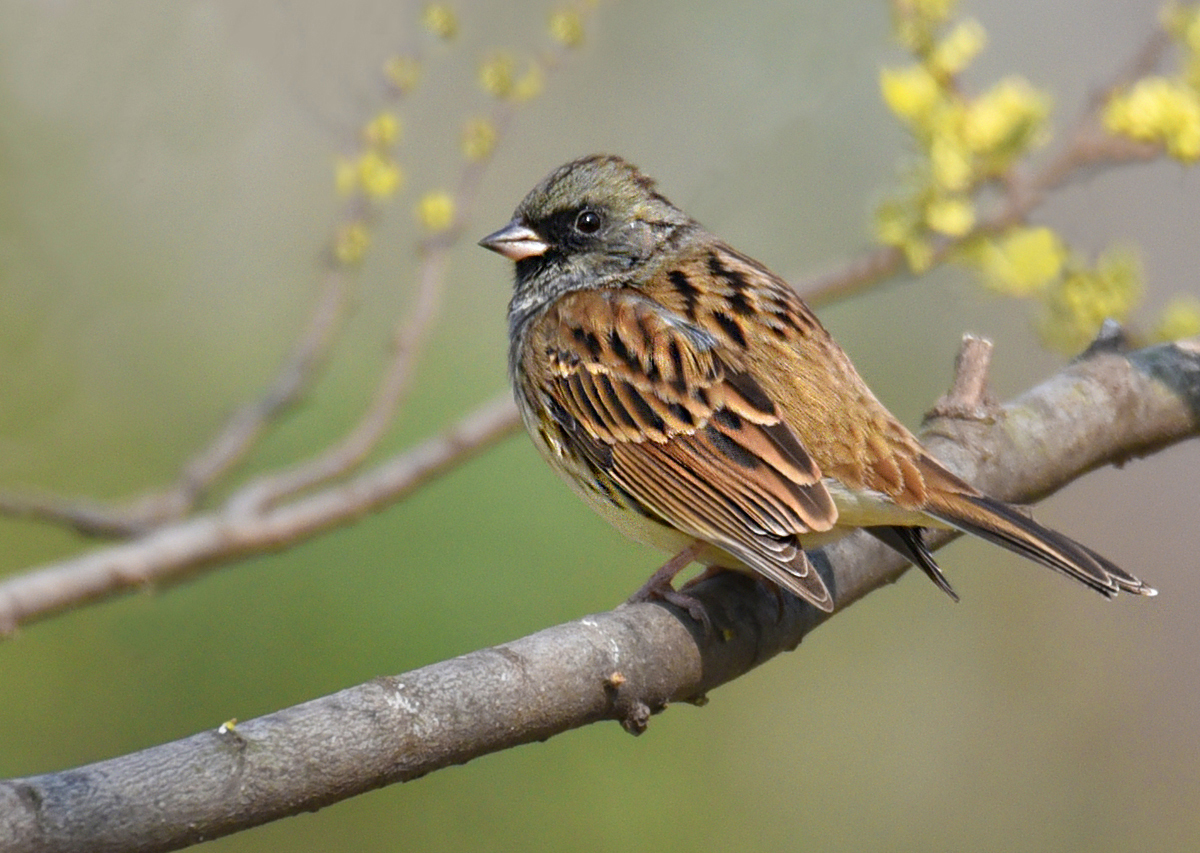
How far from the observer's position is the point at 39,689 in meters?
4.25

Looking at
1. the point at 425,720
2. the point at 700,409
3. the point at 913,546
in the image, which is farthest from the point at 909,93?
the point at 425,720

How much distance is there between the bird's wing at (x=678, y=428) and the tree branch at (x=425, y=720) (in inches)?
5.7

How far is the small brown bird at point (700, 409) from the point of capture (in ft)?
8.84

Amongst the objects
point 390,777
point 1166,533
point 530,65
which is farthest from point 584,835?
point 1166,533

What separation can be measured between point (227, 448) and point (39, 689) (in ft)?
4.64

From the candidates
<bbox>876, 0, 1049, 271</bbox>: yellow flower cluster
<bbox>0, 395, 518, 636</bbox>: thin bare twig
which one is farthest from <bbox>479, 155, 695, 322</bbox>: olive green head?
<bbox>876, 0, 1049, 271</bbox>: yellow flower cluster

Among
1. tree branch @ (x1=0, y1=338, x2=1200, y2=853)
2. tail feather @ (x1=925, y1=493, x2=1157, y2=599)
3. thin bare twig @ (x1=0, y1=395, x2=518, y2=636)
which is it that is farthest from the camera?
thin bare twig @ (x1=0, y1=395, x2=518, y2=636)

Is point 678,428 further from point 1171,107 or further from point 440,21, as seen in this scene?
point 1171,107

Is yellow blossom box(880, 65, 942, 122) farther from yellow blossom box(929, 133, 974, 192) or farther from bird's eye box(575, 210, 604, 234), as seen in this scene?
bird's eye box(575, 210, 604, 234)

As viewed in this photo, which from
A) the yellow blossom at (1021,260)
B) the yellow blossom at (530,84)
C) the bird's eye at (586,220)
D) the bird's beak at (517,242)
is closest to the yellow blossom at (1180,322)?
the yellow blossom at (1021,260)

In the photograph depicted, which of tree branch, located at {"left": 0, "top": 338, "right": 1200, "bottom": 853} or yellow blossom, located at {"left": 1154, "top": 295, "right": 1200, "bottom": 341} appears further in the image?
yellow blossom, located at {"left": 1154, "top": 295, "right": 1200, "bottom": 341}

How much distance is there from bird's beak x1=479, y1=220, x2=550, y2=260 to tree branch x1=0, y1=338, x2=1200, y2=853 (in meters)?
1.00

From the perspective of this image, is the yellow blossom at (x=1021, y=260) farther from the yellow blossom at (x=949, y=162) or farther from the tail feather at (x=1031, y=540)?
the tail feather at (x=1031, y=540)

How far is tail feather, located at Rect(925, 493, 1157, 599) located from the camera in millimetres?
2479
